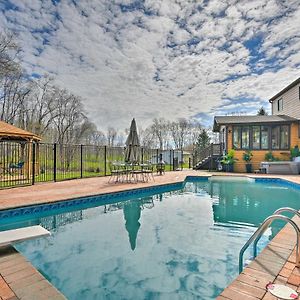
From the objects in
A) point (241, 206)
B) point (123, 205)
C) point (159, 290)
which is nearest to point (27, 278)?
point (159, 290)

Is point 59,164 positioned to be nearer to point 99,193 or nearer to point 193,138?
point 99,193

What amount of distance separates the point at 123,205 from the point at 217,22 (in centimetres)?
825

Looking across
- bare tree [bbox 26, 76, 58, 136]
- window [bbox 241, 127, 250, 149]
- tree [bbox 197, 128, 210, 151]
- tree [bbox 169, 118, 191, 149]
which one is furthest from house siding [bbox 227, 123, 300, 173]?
bare tree [bbox 26, 76, 58, 136]

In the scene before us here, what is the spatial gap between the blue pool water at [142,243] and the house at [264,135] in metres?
8.39

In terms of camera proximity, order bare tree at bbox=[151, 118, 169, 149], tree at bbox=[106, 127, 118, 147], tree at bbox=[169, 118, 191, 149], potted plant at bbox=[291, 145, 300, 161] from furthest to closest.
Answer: tree at bbox=[169, 118, 191, 149] → bare tree at bbox=[151, 118, 169, 149] → tree at bbox=[106, 127, 118, 147] → potted plant at bbox=[291, 145, 300, 161]

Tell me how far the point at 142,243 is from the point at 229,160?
1257 cm

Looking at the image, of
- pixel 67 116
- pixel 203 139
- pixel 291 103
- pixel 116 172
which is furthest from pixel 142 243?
pixel 203 139

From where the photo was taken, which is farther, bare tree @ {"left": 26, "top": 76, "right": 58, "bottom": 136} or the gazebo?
bare tree @ {"left": 26, "top": 76, "right": 58, "bottom": 136}

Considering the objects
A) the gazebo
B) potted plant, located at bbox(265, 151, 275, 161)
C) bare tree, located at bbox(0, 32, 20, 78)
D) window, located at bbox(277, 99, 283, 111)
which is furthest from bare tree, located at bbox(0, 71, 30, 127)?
window, located at bbox(277, 99, 283, 111)

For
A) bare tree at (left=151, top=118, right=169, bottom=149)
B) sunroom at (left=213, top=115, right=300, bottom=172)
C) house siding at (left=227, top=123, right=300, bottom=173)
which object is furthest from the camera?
bare tree at (left=151, top=118, right=169, bottom=149)

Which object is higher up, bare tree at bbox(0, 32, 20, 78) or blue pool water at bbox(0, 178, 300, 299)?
bare tree at bbox(0, 32, 20, 78)

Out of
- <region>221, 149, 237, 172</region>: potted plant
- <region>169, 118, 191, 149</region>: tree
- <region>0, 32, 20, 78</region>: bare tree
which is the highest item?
<region>0, 32, 20, 78</region>: bare tree

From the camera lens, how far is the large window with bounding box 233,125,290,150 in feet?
50.0

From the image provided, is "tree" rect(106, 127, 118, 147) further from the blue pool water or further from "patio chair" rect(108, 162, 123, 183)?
the blue pool water
